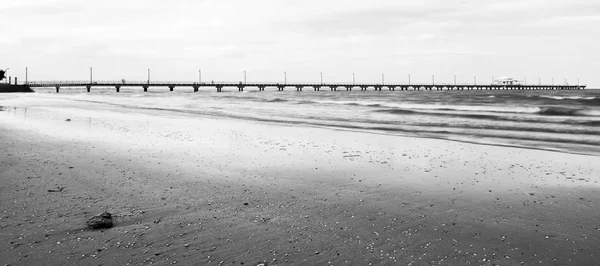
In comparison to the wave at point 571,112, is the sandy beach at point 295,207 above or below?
below

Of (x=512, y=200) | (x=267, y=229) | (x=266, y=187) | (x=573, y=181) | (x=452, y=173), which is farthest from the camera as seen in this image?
(x=452, y=173)

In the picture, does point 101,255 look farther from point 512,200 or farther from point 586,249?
point 512,200

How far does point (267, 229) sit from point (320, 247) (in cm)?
63

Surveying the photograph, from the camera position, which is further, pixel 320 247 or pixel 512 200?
pixel 512 200

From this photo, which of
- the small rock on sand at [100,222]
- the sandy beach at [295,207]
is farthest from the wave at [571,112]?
the small rock on sand at [100,222]

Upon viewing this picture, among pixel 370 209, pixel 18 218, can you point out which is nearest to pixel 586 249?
pixel 370 209

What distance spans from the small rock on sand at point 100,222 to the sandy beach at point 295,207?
6 cm

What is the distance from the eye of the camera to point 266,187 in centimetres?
562

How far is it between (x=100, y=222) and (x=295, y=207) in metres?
1.95

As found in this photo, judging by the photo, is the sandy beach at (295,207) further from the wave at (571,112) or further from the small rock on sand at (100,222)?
the wave at (571,112)

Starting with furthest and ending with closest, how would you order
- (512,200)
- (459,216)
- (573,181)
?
(573,181) < (512,200) < (459,216)

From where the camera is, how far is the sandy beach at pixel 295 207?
336cm

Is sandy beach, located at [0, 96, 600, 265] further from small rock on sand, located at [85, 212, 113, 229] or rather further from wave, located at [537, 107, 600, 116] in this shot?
wave, located at [537, 107, 600, 116]

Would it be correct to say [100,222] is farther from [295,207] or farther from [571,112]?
[571,112]
